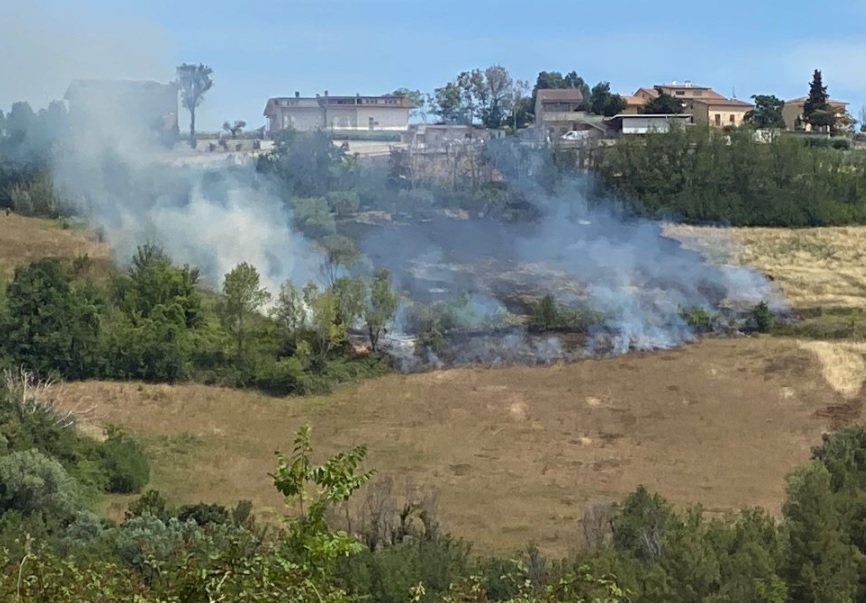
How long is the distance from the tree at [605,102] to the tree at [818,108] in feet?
23.6

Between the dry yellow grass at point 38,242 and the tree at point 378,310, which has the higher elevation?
the dry yellow grass at point 38,242

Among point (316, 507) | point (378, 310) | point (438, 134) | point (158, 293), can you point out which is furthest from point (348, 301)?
point (438, 134)

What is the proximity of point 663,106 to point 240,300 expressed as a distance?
2800 centimetres

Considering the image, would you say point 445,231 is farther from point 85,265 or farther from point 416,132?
point 416,132

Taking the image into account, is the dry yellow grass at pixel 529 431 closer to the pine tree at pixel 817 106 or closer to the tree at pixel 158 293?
the tree at pixel 158 293

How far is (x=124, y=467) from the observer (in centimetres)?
1595

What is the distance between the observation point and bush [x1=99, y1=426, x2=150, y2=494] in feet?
52.2

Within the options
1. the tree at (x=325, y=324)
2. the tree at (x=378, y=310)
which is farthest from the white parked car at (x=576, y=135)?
the tree at (x=325, y=324)

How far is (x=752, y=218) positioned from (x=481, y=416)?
17.8 m

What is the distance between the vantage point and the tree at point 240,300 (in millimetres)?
22859

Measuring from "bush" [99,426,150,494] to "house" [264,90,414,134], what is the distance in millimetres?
31556

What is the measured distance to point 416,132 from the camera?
49.2m

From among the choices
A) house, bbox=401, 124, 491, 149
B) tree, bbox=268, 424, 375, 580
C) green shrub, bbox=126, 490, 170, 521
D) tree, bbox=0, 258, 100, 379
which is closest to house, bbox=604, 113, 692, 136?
house, bbox=401, 124, 491, 149

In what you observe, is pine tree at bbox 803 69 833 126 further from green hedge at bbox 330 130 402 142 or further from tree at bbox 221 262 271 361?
tree at bbox 221 262 271 361
